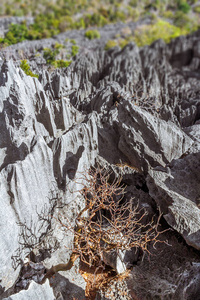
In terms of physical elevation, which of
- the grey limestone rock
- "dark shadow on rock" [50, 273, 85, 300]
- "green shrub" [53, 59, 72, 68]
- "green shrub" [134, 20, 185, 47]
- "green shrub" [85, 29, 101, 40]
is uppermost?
"green shrub" [134, 20, 185, 47]

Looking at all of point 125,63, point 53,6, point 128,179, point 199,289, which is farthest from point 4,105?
point 53,6

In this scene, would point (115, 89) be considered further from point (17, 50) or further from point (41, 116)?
point (17, 50)

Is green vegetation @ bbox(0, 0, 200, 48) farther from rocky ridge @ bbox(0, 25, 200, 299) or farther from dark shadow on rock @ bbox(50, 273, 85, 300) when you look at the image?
dark shadow on rock @ bbox(50, 273, 85, 300)

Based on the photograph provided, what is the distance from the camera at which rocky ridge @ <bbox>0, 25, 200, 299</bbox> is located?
670 centimetres

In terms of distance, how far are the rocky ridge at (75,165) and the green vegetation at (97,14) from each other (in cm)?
831

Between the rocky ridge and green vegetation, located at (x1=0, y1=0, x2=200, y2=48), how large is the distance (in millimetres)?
8314

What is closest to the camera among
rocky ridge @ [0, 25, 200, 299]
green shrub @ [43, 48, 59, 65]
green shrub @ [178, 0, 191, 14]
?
rocky ridge @ [0, 25, 200, 299]

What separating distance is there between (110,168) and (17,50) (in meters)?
7.78

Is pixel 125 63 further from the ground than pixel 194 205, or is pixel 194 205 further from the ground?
pixel 125 63

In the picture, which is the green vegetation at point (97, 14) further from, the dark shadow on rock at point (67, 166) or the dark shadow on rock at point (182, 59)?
the dark shadow on rock at point (67, 166)

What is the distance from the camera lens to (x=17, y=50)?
1100cm

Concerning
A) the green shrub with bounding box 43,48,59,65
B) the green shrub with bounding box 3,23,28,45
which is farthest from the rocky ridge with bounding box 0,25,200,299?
the green shrub with bounding box 3,23,28,45

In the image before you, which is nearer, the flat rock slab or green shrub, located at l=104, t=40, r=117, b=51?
the flat rock slab

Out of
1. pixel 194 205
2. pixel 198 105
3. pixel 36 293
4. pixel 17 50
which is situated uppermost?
pixel 17 50
